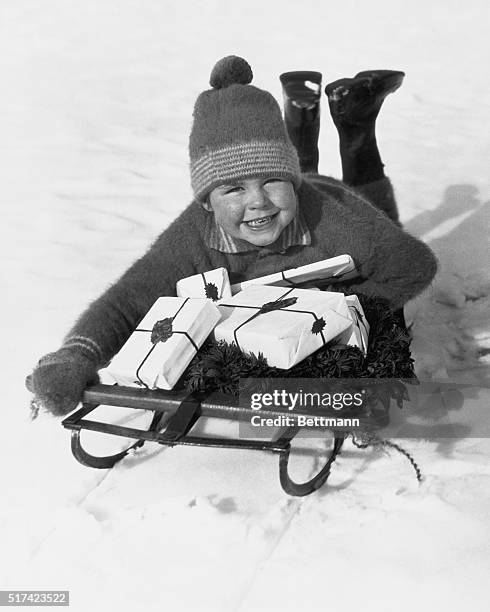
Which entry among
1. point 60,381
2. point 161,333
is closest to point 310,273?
point 161,333

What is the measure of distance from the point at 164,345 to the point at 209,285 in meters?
0.33

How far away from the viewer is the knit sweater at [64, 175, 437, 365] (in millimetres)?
2211

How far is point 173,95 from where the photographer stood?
5309 mm

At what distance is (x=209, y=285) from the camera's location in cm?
213

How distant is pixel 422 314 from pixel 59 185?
208 cm

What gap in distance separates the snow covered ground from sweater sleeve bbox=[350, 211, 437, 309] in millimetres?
320

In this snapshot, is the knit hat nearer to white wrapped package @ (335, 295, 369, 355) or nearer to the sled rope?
white wrapped package @ (335, 295, 369, 355)

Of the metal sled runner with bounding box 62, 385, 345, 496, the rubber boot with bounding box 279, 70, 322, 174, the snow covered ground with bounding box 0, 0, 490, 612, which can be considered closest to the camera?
the snow covered ground with bounding box 0, 0, 490, 612

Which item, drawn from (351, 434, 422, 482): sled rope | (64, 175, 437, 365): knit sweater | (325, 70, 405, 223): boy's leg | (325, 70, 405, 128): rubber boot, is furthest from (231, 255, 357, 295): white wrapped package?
(325, 70, 405, 128): rubber boot

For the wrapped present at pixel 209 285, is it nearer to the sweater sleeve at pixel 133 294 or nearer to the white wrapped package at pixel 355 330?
the sweater sleeve at pixel 133 294

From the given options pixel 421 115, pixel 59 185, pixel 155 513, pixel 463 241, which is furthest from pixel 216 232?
pixel 421 115

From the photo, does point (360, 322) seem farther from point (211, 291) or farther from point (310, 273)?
point (211, 291)

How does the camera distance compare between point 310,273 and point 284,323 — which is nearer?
point 284,323

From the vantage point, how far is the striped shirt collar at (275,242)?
7.24 ft
